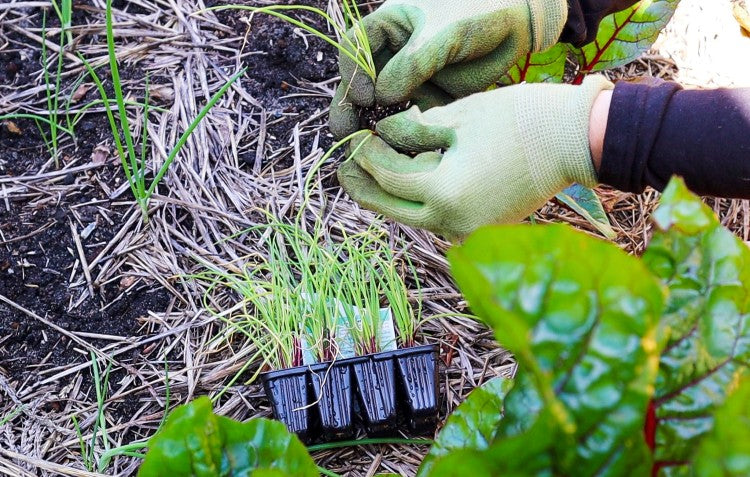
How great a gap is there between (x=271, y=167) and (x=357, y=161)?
0.36m

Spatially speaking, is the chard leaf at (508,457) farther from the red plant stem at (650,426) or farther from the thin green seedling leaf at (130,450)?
the thin green seedling leaf at (130,450)

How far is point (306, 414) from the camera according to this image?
1.27 metres

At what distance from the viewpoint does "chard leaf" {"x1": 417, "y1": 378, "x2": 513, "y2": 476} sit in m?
0.84

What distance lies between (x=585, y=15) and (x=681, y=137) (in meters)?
0.46

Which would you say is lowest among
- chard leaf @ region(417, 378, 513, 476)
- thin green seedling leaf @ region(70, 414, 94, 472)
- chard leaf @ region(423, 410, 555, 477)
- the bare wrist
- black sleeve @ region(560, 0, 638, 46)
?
thin green seedling leaf @ region(70, 414, 94, 472)

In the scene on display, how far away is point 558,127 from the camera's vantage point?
3.70 ft

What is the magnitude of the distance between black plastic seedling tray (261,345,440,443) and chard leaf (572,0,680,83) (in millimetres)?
842

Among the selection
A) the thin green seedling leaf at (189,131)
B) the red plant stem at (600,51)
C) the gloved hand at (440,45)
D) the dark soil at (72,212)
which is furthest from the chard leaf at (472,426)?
the red plant stem at (600,51)

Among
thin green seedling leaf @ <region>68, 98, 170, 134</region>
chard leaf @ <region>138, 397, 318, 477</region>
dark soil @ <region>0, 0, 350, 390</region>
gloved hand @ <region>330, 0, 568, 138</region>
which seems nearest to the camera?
chard leaf @ <region>138, 397, 318, 477</region>

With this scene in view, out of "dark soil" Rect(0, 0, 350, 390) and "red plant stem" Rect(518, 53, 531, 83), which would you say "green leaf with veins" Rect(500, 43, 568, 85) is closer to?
"red plant stem" Rect(518, 53, 531, 83)

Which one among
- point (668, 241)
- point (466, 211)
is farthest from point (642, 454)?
point (466, 211)

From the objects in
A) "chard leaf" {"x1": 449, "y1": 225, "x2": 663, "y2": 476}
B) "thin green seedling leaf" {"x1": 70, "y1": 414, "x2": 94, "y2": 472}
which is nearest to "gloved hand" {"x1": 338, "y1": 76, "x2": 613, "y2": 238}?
"chard leaf" {"x1": 449, "y1": 225, "x2": 663, "y2": 476}

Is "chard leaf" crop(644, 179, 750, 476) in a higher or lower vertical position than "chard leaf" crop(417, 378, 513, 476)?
higher

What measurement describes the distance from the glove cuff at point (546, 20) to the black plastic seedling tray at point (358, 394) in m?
0.68
